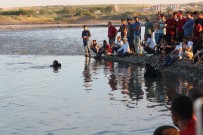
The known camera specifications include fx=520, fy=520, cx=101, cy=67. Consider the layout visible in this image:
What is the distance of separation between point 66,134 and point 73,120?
1265mm

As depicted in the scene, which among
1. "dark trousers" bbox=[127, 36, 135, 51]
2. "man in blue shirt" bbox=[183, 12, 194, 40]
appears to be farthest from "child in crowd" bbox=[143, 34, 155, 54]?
"man in blue shirt" bbox=[183, 12, 194, 40]

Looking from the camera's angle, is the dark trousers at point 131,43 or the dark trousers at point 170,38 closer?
the dark trousers at point 170,38

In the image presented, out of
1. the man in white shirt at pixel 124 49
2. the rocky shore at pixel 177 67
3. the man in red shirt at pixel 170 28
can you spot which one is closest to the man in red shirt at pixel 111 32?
the man in white shirt at pixel 124 49

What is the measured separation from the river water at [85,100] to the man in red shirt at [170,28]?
6.16 feet

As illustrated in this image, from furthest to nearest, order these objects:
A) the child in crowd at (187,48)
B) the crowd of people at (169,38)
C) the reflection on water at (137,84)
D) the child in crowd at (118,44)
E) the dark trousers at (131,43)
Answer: the child in crowd at (118,44)
the dark trousers at (131,43)
the child in crowd at (187,48)
the crowd of people at (169,38)
the reflection on water at (137,84)

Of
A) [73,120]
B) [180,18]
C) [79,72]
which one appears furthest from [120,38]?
[73,120]

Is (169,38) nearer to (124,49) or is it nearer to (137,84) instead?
(137,84)

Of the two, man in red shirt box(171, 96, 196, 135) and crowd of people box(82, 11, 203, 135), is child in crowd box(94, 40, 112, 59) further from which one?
man in red shirt box(171, 96, 196, 135)

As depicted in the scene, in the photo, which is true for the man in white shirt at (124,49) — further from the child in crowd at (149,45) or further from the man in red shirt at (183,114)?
the man in red shirt at (183,114)

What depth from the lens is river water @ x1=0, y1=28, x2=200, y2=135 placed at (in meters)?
11.9

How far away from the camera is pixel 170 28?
2103cm

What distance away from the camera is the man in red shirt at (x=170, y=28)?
20.9 metres

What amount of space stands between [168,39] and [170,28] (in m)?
0.76

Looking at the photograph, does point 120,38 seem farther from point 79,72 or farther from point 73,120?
point 73,120
